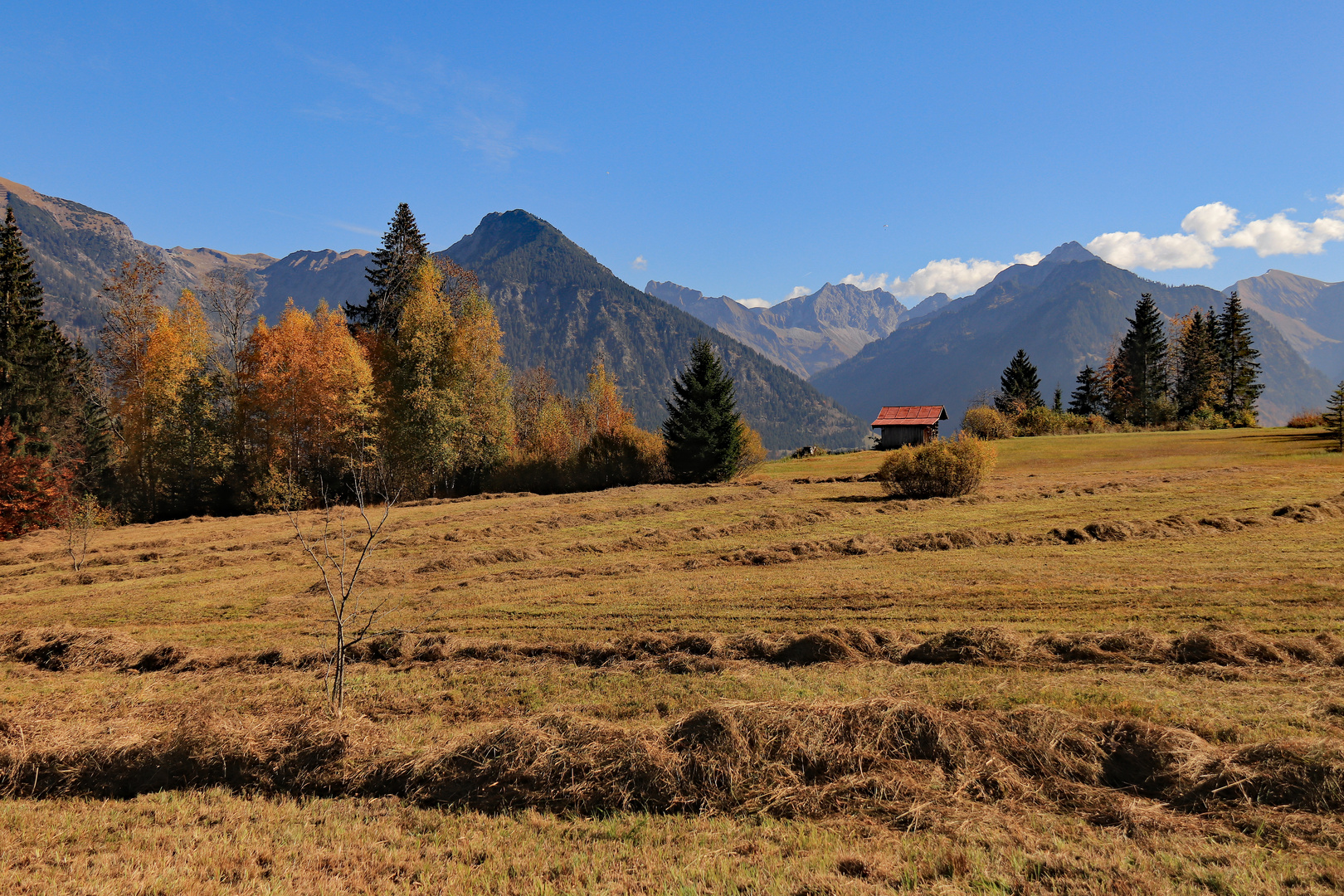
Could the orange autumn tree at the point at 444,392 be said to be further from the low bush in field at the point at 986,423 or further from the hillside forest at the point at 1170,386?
the hillside forest at the point at 1170,386

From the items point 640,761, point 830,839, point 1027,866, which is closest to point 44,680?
point 640,761

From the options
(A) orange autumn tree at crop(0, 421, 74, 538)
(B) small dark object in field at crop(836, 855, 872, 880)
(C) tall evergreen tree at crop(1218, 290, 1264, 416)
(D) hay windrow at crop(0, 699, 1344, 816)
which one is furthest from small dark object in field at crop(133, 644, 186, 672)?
(C) tall evergreen tree at crop(1218, 290, 1264, 416)

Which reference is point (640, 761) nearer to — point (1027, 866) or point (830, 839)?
point (830, 839)

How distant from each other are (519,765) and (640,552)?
12.7m

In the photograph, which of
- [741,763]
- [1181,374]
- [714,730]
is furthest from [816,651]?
[1181,374]

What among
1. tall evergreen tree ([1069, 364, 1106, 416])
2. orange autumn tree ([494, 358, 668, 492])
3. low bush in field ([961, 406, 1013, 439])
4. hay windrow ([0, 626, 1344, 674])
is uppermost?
tall evergreen tree ([1069, 364, 1106, 416])

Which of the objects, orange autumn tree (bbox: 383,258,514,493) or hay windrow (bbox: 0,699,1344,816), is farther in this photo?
orange autumn tree (bbox: 383,258,514,493)

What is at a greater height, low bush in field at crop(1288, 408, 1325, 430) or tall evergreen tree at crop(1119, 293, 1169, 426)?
tall evergreen tree at crop(1119, 293, 1169, 426)

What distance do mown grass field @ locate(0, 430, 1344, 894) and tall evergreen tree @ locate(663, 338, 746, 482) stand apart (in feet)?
80.9

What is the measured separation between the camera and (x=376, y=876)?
15.0 feet

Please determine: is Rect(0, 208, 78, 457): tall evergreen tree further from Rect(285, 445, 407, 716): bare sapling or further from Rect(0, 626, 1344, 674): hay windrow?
Rect(0, 626, 1344, 674): hay windrow

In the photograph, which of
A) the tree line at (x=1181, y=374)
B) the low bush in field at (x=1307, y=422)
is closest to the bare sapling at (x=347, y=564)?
the low bush in field at (x=1307, y=422)

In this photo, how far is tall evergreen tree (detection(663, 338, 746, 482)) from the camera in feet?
133

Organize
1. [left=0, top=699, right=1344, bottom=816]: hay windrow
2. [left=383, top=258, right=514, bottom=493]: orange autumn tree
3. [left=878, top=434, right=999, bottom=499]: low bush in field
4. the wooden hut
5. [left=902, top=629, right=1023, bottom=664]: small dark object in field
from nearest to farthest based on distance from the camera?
[left=0, top=699, right=1344, bottom=816]: hay windrow < [left=902, top=629, right=1023, bottom=664]: small dark object in field < [left=878, top=434, right=999, bottom=499]: low bush in field < [left=383, top=258, right=514, bottom=493]: orange autumn tree < the wooden hut
